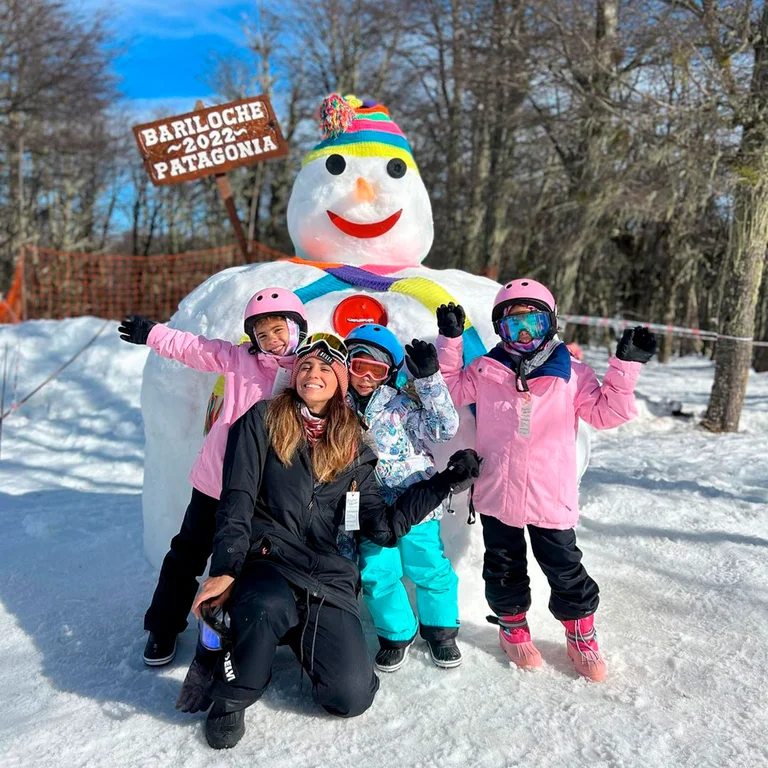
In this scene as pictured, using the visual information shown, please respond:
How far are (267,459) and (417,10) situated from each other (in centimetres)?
1183

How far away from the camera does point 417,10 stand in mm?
11883

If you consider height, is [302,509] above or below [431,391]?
below

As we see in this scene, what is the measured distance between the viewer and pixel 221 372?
2652mm

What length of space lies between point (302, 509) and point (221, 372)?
717mm

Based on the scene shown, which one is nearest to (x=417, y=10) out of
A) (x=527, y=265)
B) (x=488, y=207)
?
(x=488, y=207)

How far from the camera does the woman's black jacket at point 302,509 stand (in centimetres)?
220

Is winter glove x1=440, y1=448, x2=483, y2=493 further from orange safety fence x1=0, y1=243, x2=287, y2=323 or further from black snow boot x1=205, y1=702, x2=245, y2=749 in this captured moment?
orange safety fence x1=0, y1=243, x2=287, y2=323

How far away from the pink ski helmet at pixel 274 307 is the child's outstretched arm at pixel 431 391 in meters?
0.47

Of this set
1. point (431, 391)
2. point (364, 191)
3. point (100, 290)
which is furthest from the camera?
point (100, 290)

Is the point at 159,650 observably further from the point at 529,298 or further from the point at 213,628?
the point at 529,298

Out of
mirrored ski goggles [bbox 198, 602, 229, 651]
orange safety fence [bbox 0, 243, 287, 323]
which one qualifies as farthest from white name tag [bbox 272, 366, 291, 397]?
orange safety fence [bbox 0, 243, 287, 323]

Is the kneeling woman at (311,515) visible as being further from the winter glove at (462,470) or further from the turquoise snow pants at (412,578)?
the turquoise snow pants at (412,578)

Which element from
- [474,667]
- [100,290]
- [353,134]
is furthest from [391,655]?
[100,290]

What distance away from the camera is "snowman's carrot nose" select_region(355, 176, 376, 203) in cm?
310
